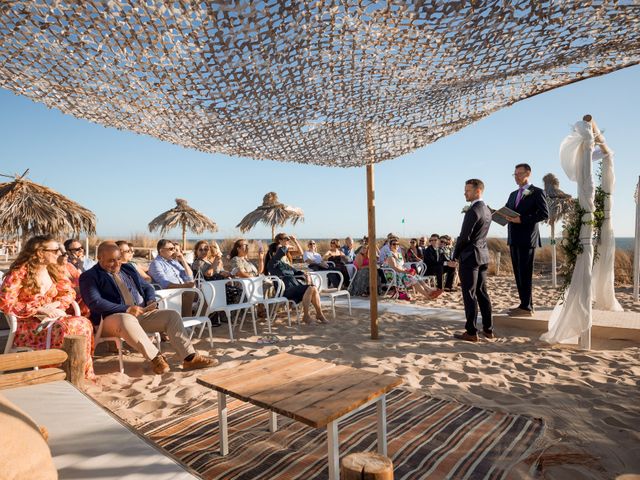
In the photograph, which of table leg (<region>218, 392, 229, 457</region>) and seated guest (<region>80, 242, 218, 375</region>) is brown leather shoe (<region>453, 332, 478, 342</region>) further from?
table leg (<region>218, 392, 229, 457</region>)

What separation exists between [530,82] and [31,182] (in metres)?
8.79

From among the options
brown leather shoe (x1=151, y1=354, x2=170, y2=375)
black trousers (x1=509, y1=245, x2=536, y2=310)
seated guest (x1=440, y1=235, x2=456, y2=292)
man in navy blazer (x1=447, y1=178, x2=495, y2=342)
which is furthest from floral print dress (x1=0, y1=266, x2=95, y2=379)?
seated guest (x1=440, y1=235, x2=456, y2=292)

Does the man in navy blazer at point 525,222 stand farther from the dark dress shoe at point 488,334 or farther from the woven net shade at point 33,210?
the woven net shade at point 33,210

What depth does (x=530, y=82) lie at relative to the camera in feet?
9.86

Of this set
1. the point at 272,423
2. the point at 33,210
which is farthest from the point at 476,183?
the point at 33,210

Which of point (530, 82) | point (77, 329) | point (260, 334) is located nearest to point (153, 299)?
point (77, 329)

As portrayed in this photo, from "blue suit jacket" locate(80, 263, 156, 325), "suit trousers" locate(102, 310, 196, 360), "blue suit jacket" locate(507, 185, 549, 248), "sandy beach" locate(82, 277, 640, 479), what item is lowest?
"sandy beach" locate(82, 277, 640, 479)

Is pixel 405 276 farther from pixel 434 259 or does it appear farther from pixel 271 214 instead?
pixel 271 214

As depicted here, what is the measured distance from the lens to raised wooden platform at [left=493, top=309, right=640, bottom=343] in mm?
4121

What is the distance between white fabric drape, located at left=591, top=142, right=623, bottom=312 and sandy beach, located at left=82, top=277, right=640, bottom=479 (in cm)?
109

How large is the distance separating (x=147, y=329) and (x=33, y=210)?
228 inches

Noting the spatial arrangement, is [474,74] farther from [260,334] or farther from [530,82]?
[260,334]

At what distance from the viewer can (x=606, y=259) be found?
191 inches

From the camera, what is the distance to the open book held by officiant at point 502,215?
463 centimetres
